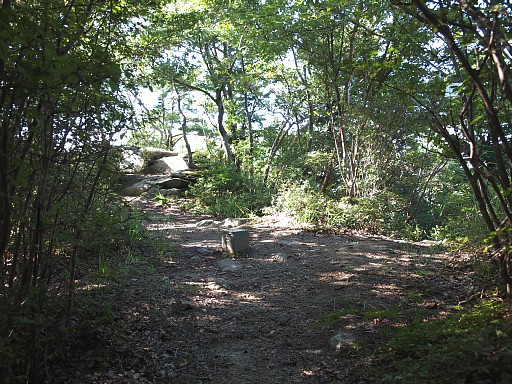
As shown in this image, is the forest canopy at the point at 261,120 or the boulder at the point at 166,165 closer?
the forest canopy at the point at 261,120

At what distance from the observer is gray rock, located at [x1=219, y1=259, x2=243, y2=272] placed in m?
6.12

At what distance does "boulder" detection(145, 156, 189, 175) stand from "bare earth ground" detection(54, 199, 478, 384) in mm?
10247

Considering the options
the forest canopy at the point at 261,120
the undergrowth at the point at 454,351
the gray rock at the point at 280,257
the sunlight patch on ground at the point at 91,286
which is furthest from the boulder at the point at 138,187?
the undergrowth at the point at 454,351

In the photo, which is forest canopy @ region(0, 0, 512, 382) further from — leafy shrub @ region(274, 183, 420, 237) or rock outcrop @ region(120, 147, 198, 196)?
rock outcrop @ region(120, 147, 198, 196)

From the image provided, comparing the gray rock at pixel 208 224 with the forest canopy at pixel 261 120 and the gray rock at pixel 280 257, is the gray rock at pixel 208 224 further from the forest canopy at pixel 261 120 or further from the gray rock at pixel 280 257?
the gray rock at pixel 280 257

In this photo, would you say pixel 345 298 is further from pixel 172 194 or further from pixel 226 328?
pixel 172 194

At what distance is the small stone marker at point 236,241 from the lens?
6898 mm

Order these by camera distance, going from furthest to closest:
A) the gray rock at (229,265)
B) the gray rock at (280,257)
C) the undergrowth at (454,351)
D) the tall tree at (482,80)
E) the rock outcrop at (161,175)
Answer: the rock outcrop at (161,175), the gray rock at (280,257), the gray rock at (229,265), the tall tree at (482,80), the undergrowth at (454,351)

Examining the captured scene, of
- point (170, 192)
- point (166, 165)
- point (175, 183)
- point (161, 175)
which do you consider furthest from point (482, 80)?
point (166, 165)

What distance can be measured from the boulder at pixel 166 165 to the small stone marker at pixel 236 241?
33.6ft

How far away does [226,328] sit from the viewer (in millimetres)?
4125

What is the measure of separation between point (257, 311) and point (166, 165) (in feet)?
44.2

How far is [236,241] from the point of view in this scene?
6918 mm

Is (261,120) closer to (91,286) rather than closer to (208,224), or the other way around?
(208,224)
